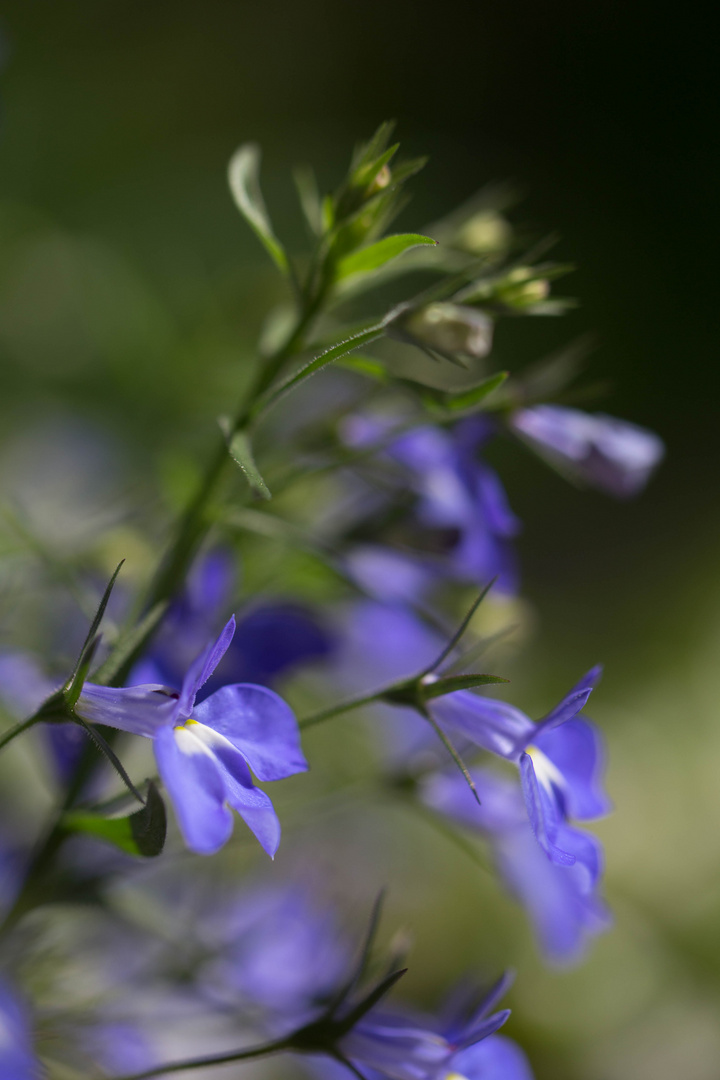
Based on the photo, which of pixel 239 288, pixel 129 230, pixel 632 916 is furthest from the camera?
pixel 129 230

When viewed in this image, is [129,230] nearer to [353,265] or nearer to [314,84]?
[314,84]

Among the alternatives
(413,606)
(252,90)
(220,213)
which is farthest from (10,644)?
(252,90)

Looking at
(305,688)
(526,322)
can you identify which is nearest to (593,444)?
(305,688)

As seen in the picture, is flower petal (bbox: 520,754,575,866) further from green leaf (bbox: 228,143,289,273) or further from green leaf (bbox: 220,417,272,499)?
green leaf (bbox: 228,143,289,273)

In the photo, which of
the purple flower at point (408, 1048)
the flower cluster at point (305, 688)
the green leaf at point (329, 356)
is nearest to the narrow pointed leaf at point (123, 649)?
the flower cluster at point (305, 688)

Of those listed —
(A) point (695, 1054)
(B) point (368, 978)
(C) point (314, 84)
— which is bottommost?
(A) point (695, 1054)

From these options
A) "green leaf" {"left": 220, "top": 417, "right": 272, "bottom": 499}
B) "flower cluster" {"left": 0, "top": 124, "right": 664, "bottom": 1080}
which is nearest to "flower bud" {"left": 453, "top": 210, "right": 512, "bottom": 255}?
"flower cluster" {"left": 0, "top": 124, "right": 664, "bottom": 1080}
